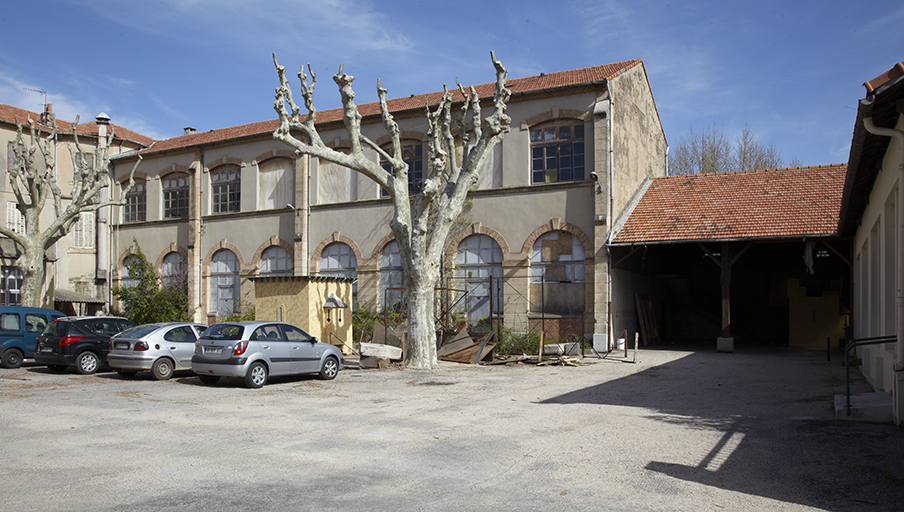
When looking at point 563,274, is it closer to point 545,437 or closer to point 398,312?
point 398,312

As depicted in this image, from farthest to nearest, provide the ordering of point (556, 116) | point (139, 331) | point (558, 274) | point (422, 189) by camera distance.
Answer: point (556, 116)
point (558, 274)
point (422, 189)
point (139, 331)

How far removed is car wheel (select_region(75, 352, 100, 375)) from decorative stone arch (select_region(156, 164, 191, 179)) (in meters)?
15.4

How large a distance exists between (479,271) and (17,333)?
13.5 metres

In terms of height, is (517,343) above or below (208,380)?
above

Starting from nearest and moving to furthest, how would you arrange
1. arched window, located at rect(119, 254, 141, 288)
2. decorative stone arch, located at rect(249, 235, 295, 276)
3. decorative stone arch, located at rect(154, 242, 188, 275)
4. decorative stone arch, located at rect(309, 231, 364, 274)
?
1. decorative stone arch, located at rect(309, 231, 364, 274)
2. decorative stone arch, located at rect(249, 235, 295, 276)
3. decorative stone arch, located at rect(154, 242, 188, 275)
4. arched window, located at rect(119, 254, 141, 288)

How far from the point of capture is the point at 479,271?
2402cm

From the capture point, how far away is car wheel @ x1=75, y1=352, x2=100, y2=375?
16047 mm

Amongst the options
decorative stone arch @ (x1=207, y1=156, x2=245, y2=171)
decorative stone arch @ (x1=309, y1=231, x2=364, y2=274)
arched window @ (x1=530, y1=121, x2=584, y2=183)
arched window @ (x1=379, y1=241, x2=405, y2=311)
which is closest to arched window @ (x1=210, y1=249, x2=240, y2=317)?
decorative stone arch @ (x1=207, y1=156, x2=245, y2=171)

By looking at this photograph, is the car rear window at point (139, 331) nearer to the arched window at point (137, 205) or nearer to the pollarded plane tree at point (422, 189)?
the pollarded plane tree at point (422, 189)

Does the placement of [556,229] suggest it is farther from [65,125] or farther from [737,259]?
[65,125]

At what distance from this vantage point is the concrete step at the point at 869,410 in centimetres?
862

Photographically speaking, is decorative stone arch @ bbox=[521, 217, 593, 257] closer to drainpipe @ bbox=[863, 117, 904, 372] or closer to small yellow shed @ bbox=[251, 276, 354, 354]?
small yellow shed @ bbox=[251, 276, 354, 354]

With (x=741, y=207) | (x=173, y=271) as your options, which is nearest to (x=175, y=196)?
(x=173, y=271)

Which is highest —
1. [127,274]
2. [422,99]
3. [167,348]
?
[422,99]
